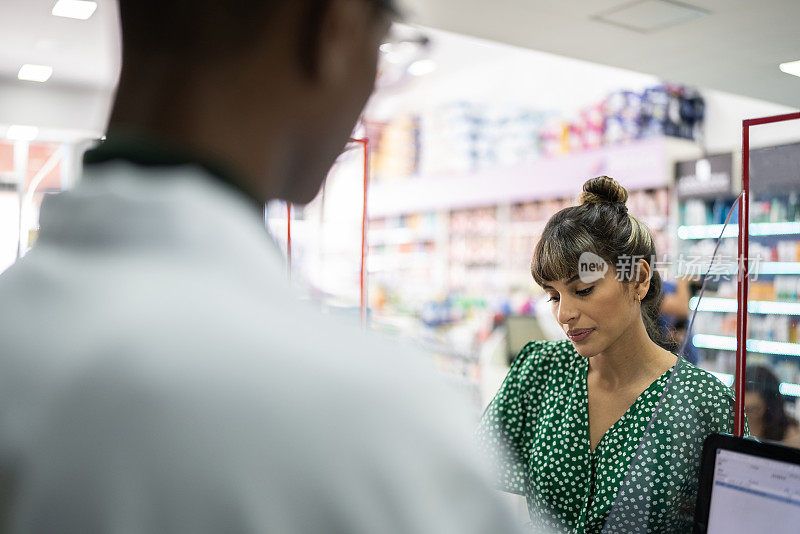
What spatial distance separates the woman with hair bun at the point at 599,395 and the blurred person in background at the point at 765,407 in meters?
Result: 0.09

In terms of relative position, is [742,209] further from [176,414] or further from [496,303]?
[496,303]

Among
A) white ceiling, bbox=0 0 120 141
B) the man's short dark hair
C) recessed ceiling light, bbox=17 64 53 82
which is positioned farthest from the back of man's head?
recessed ceiling light, bbox=17 64 53 82

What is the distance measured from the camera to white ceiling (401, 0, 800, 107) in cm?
331

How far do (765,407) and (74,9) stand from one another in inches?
207

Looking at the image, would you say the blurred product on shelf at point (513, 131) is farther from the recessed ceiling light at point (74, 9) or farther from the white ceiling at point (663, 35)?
the recessed ceiling light at point (74, 9)

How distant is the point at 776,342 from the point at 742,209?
0.27 metres

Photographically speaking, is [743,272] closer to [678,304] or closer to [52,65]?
[678,304]

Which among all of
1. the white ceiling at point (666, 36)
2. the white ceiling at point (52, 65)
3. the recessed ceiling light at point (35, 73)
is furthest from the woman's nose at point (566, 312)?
the recessed ceiling light at point (35, 73)

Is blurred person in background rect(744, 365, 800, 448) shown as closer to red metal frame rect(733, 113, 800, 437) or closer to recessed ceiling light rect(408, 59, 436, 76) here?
red metal frame rect(733, 113, 800, 437)

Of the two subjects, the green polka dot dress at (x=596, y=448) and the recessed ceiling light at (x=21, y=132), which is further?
the recessed ceiling light at (x=21, y=132)

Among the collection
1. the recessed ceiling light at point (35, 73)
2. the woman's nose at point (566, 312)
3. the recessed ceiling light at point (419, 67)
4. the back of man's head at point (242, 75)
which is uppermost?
the recessed ceiling light at point (419, 67)

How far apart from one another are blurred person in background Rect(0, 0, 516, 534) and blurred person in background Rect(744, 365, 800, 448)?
1271mm

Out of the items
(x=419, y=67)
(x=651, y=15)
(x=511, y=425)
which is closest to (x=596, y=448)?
(x=511, y=425)

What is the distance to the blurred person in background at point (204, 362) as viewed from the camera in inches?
11.7
